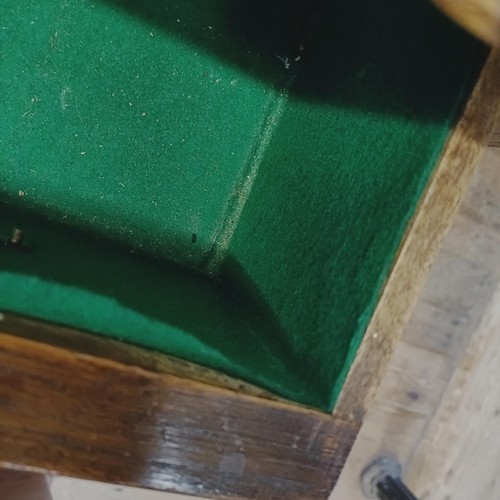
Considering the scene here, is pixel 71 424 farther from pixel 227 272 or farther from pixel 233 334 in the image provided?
pixel 227 272

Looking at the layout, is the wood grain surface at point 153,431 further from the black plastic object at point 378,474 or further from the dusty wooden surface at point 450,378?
the black plastic object at point 378,474

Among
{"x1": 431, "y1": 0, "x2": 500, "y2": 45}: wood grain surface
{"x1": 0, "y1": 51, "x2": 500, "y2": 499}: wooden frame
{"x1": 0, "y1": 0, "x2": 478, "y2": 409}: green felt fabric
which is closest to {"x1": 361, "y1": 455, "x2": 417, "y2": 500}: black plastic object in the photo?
{"x1": 0, "y1": 0, "x2": 478, "y2": 409}: green felt fabric

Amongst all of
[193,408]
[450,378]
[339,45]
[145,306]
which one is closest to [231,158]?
[339,45]

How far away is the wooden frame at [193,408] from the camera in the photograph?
2.14 feet

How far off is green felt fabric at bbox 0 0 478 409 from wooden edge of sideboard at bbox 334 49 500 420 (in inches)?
0.6

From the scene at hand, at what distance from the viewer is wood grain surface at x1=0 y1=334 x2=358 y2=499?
65 cm

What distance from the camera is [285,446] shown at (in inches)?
29.0

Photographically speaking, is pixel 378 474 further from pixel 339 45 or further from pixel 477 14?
pixel 477 14

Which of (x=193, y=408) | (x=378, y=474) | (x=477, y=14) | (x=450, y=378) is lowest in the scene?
(x=378, y=474)

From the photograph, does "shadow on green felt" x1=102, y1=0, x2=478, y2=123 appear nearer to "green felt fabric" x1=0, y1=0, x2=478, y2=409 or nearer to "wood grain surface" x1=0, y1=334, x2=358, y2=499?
"green felt fabric" x1=0, y1=0, x2=478, y2=409

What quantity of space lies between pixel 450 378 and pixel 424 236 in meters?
1.08

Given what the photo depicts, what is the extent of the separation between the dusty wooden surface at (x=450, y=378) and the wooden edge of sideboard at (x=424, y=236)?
801mm

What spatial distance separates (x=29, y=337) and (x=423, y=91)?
0.54 meters

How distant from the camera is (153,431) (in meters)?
0.69
